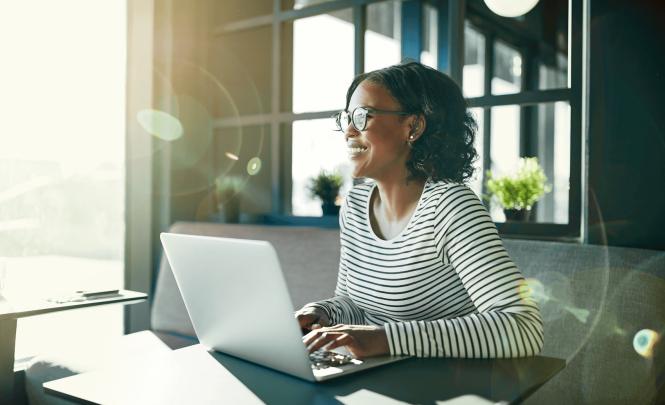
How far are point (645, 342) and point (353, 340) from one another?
39.1 inches

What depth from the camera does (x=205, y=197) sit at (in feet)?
11.5

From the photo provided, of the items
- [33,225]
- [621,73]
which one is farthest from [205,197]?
[621,73]

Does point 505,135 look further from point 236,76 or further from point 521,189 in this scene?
point 521,189

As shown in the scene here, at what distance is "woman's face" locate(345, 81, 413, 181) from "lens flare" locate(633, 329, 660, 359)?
805mm

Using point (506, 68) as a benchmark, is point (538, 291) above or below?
below

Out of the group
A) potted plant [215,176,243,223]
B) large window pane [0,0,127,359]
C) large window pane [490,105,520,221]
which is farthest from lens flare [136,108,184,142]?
large window pane [490,105,520,221]

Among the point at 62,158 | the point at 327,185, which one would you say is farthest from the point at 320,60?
the point at 62,158

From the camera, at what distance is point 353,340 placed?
3.60 feet

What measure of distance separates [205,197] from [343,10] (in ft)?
4.51

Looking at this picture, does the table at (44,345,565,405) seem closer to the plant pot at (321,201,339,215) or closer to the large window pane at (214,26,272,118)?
the plant pot at (321,201,339,215)

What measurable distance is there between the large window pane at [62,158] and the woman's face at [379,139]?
1.58 meters

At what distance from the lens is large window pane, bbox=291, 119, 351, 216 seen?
308 cm

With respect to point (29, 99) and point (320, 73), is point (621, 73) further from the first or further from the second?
point (29, 99)

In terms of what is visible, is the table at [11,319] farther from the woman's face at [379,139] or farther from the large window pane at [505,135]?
the large window pane at [505,135]
